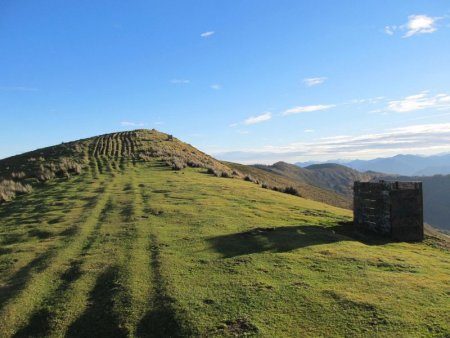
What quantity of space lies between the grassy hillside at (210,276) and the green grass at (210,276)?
4 centimetres

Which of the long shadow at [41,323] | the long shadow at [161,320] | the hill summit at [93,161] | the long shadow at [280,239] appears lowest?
the long shadow at [41,323]

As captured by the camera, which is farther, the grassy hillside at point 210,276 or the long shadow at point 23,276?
the long shadow at point 23,276

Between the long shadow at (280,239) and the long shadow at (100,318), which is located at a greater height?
the long shadow at (280,239)

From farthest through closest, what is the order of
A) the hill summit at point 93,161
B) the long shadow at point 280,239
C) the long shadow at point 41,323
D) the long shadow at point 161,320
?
the hill summit at point 93,161 < the long shadow at point 280,239 < the long shadow at point 41,323 < the long shadow at point 161,320

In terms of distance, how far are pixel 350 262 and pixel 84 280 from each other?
7.25 meters

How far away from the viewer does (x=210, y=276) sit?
11.1 meters

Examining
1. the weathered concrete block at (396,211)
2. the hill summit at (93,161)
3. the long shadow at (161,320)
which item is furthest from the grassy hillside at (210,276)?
the hill summit at (93,161)

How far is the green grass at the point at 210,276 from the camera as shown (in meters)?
8.64

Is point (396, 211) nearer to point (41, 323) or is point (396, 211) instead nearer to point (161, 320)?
point (161, 320)

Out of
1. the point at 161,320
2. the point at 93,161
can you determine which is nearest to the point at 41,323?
the point at 161,320

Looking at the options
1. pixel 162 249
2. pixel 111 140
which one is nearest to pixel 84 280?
pixel 162 249

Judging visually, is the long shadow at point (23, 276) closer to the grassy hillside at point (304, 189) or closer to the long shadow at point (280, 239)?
the long shadow at point (280, 239)

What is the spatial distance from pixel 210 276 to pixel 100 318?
2.99 m

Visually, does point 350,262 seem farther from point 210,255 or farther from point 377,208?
point 377,208
